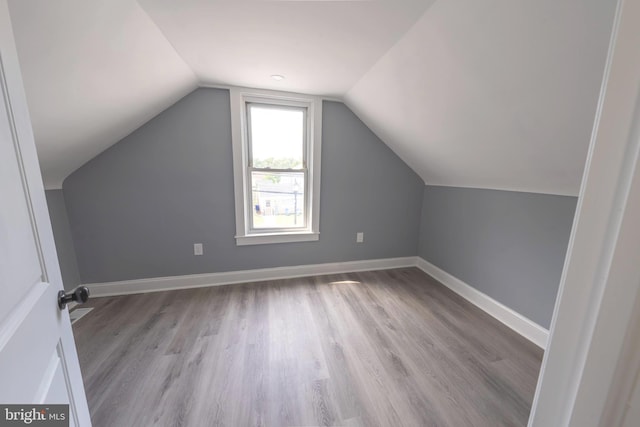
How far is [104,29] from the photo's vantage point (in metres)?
1.07

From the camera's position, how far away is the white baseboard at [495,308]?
169cm

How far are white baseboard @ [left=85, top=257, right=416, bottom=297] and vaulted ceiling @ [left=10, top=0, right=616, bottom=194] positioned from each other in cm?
108

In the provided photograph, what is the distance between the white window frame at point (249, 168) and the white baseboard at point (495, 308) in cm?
154

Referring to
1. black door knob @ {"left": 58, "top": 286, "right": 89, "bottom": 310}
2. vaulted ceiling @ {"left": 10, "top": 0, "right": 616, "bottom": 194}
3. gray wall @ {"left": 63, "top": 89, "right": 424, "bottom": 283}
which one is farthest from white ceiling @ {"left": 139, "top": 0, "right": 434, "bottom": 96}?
black door knob @ {"left": 58, "top": 286, "right": 89, "bottom": 310}

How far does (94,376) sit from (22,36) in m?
1.77

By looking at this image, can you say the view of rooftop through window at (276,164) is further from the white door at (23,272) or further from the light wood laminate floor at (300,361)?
the white door at (23,272)

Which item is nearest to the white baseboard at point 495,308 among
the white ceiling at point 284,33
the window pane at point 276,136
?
the window pane at point 276,136

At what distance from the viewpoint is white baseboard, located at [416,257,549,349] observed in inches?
66.6

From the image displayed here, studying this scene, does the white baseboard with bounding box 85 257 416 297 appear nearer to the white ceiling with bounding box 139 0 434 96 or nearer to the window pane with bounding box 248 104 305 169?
the window pane with bounding box 248 104 305 169

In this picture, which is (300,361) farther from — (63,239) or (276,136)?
(63,239)

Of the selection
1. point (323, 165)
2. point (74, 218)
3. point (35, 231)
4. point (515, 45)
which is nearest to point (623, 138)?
point (515, 45)

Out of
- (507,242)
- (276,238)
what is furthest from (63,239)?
(507,242)

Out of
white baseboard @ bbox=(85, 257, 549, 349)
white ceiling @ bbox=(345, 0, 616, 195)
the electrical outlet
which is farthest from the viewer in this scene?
the electrical outlet

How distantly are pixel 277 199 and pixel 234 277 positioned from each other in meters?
1.00
